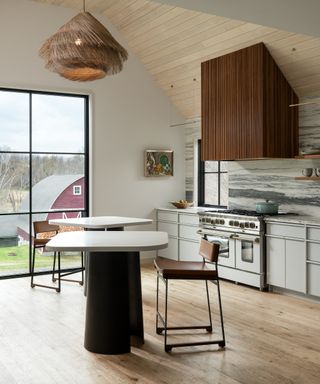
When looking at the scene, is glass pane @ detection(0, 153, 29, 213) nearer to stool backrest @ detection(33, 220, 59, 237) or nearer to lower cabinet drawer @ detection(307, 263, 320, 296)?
stool backrest @ detection(33, 220, 59, 237)

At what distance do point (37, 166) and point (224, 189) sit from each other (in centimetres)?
278

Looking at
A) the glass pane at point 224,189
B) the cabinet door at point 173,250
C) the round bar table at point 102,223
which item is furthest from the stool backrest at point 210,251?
the glass pane at point 224,189

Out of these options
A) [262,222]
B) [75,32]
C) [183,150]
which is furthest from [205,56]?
[75,32]

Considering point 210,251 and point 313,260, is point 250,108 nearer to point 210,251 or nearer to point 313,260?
point 313,260

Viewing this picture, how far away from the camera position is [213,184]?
7766mm

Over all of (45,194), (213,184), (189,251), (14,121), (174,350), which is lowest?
(174,350)

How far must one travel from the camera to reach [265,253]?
5.82 m

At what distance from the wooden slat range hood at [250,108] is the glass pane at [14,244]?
2.78 m

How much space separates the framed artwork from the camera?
7.68 m

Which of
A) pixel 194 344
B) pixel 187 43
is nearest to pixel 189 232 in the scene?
pixel 187 43

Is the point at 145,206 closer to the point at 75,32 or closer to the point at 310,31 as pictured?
the point at 75,32

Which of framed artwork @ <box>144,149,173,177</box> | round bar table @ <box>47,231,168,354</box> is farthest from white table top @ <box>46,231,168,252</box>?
framed artwork @ <box>144,149,173,177</box>

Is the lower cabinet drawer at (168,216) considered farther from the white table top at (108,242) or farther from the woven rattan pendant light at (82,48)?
the woven rattan pendant light at (82,48)

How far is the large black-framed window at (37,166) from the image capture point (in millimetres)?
6648
